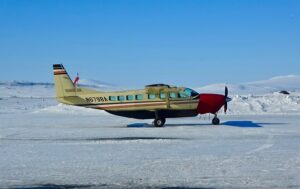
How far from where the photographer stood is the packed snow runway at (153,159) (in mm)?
11156

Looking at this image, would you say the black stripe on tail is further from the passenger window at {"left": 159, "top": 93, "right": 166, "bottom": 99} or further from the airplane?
the passenger window at {"left": 159, "top": 93, "right": 166, "bottom": 99}

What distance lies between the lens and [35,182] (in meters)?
11.2

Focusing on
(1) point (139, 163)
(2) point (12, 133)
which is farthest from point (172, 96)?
(1) point (139, 163)

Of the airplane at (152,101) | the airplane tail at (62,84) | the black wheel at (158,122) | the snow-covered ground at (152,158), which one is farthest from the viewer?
the airplane tail at (62,84)

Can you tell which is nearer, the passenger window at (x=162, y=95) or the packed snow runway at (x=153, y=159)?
the packed snow runway at (x=153, y=159)

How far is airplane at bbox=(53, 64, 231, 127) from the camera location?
2789cm

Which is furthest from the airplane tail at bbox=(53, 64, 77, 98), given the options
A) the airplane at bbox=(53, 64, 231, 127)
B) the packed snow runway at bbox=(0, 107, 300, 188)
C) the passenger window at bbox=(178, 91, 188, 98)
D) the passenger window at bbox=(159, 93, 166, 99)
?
the passenger window at bbox=(178, 91, 188, 98)

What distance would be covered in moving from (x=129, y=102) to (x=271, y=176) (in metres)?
17.0

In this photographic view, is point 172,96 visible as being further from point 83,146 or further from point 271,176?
point 271,176

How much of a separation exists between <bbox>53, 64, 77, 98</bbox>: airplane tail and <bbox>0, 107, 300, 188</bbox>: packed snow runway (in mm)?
5430

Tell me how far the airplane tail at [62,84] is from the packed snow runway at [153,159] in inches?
214

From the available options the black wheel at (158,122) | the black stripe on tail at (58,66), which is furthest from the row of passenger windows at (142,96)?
the black stripe on tail at (58,66)

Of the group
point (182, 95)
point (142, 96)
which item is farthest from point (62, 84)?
point (182, 95)

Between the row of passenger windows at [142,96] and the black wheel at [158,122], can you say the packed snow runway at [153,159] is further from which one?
the row of passenger windows at [142,96]
